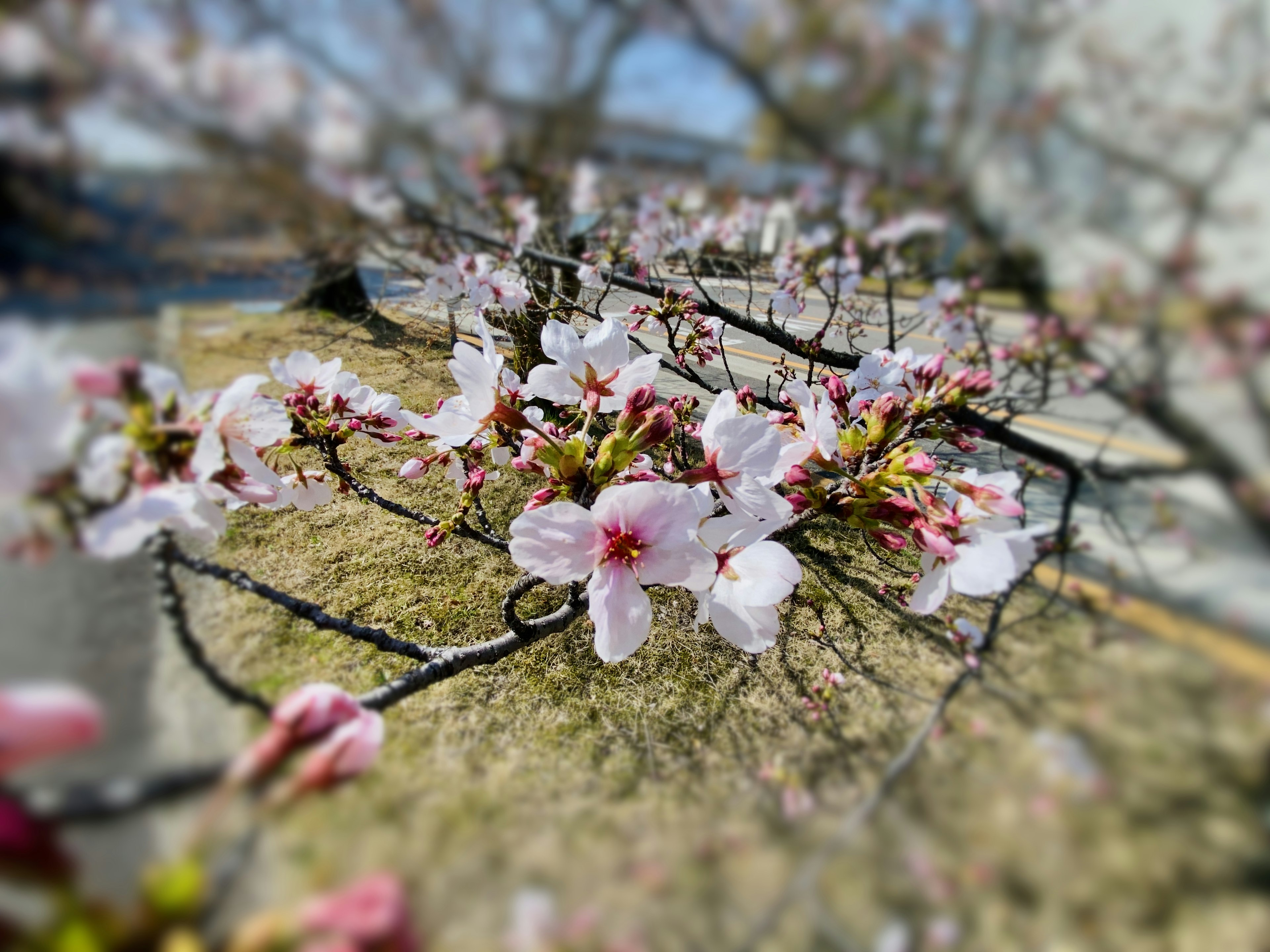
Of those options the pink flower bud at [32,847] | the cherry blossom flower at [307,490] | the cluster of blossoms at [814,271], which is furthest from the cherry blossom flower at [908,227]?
the cherry blossom flower at [307,490]

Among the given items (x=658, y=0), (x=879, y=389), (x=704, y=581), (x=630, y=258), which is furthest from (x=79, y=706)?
(x=630, y=258)

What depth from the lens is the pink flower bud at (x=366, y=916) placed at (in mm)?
147

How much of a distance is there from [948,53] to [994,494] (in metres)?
0.33

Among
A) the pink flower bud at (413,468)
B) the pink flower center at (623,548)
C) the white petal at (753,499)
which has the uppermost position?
the white petal at (753,499)

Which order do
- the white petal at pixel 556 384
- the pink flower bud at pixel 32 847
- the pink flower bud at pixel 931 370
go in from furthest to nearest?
the pink flower bud at pixel 931 370 → the white petal at pixel 556 384 → the pink flower bud at pixel 32 847

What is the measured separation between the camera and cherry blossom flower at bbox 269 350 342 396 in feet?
2.24

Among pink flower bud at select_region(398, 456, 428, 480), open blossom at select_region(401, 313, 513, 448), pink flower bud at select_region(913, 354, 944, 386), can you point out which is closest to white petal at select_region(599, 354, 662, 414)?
open blossom at select_region(401, 313, 513, 448)

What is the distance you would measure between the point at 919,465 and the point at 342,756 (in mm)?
468

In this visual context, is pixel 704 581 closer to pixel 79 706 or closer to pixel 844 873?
pixel 844 873

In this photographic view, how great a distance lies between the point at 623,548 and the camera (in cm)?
38

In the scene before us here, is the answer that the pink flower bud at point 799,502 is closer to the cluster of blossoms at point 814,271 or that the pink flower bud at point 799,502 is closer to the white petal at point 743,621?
the white petal at point 743,621

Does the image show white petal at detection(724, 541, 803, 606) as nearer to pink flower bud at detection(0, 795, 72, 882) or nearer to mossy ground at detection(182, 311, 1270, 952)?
mossy ground at detection(182, 311, 1270, 952)

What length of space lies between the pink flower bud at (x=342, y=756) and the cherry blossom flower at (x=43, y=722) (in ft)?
0.20


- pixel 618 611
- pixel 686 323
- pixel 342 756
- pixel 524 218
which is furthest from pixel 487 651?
pixel 686 323
